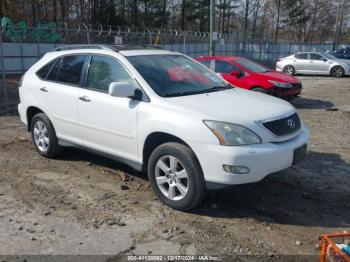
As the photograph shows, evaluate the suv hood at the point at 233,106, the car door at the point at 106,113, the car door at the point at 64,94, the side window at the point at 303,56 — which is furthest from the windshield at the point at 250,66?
the side window at the point at 303,56

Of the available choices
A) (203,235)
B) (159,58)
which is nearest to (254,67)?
(159,58)

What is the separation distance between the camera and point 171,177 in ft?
14.7

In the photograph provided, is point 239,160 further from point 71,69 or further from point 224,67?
point 224,67

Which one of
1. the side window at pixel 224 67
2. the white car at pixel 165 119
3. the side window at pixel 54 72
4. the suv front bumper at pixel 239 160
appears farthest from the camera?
the side window at pixel 224 67

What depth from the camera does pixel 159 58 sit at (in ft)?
17.7

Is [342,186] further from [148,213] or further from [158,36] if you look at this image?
[158,36]

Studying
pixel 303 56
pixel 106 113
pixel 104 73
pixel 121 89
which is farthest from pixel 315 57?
pixel 121 89

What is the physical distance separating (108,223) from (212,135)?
140cm

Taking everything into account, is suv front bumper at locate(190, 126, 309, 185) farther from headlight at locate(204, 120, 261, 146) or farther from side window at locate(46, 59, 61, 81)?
side window at locate(46, 59, 61, 81)

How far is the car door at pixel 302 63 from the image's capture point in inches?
901

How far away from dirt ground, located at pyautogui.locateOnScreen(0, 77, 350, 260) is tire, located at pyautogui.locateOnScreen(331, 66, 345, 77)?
1720 centimetres

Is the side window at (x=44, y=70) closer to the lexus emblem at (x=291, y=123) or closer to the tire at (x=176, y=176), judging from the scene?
the tire at (x=176, y=176)

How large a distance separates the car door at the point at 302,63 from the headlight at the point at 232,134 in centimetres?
2020

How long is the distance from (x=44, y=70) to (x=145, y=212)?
116 inches
